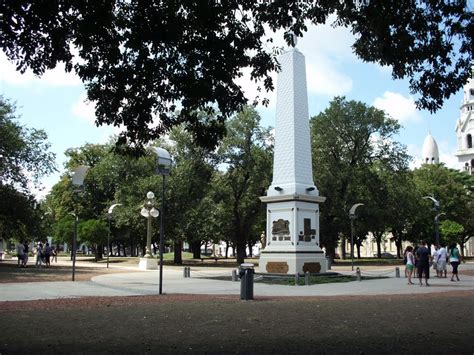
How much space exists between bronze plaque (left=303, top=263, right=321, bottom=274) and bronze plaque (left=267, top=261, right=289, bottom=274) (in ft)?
3.13

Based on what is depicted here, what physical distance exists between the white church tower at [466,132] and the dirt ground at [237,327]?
371 feet

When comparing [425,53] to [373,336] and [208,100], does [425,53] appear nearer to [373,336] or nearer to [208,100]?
[208,100]

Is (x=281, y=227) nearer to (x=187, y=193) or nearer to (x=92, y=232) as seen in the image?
(x=187, y=193)

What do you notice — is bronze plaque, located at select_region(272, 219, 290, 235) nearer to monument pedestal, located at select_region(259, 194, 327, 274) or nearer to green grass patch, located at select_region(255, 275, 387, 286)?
monument pedestal, located at select_region(259, 194, 327, 274)

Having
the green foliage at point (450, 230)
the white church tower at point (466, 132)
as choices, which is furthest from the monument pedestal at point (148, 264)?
the white church tower at point (466, 132)

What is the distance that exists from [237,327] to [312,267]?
56.1ft

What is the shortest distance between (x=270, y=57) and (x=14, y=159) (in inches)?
1233

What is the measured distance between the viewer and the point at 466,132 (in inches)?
4614

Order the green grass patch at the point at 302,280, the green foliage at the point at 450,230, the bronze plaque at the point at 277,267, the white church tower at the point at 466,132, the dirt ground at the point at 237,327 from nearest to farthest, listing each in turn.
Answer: the dirt ground at the point at 237,327 < the green grass patch at the point at 302,280 < the bronze plaque at the point at 277,267 < the green foliage at the point at 450,230 < the white church tower at the point at 466,132

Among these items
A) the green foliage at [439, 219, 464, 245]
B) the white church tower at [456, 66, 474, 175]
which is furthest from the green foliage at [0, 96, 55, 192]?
the white church tower at [456, 66, 474, 175]

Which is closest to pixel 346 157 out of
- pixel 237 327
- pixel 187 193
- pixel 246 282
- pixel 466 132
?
pixel 187 193

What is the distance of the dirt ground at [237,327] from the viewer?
24.6 ft

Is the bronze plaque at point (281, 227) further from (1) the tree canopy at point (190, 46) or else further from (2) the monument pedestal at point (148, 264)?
(1) the tree canopy at point (190, 46)

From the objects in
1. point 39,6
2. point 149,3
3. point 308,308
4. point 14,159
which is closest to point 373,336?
point 308,308
